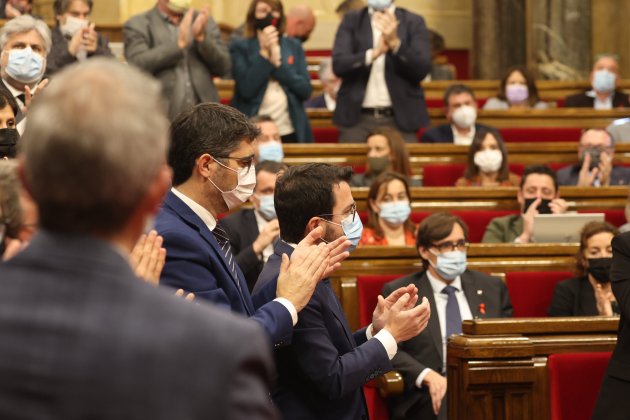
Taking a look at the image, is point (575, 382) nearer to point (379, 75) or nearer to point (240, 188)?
point (240, 188)

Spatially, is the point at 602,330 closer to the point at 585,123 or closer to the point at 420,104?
the point at 420,104

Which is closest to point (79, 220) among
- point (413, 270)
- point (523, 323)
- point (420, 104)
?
point (523, 323)

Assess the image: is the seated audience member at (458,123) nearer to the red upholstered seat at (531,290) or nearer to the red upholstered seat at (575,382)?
the red upholstered seat at (531,290)

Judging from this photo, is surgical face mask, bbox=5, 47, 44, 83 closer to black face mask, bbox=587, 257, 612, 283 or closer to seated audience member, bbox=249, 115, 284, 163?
seated audience member, bbox=249, 115, 284, 163

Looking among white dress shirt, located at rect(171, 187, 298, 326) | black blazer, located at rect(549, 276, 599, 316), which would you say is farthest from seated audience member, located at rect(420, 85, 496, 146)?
white dress shirt, located at rect(171, 187, 298, 326)

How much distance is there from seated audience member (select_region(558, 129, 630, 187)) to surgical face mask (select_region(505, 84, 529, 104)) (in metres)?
1.33

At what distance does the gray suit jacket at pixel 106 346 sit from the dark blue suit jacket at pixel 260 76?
5584 millimetres

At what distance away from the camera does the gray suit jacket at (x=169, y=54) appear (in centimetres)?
640

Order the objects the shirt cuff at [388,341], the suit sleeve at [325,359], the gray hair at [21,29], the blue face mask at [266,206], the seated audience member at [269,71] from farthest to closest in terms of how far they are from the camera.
→ 1. the seated audience member at [269,71]
2. the blue face mask at [266,206]
3. the gray hair at [21,29]
4. the shirt cuff at [388,341]
5. the suit sleeve at [325,359]

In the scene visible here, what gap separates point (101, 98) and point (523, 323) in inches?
104

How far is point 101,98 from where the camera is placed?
115cm

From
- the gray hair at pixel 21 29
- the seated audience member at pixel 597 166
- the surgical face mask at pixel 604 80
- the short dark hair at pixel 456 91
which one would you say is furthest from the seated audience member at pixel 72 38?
the surgical face mask at pixel 604 80

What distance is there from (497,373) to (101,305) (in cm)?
245

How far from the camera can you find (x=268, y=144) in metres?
6.03
